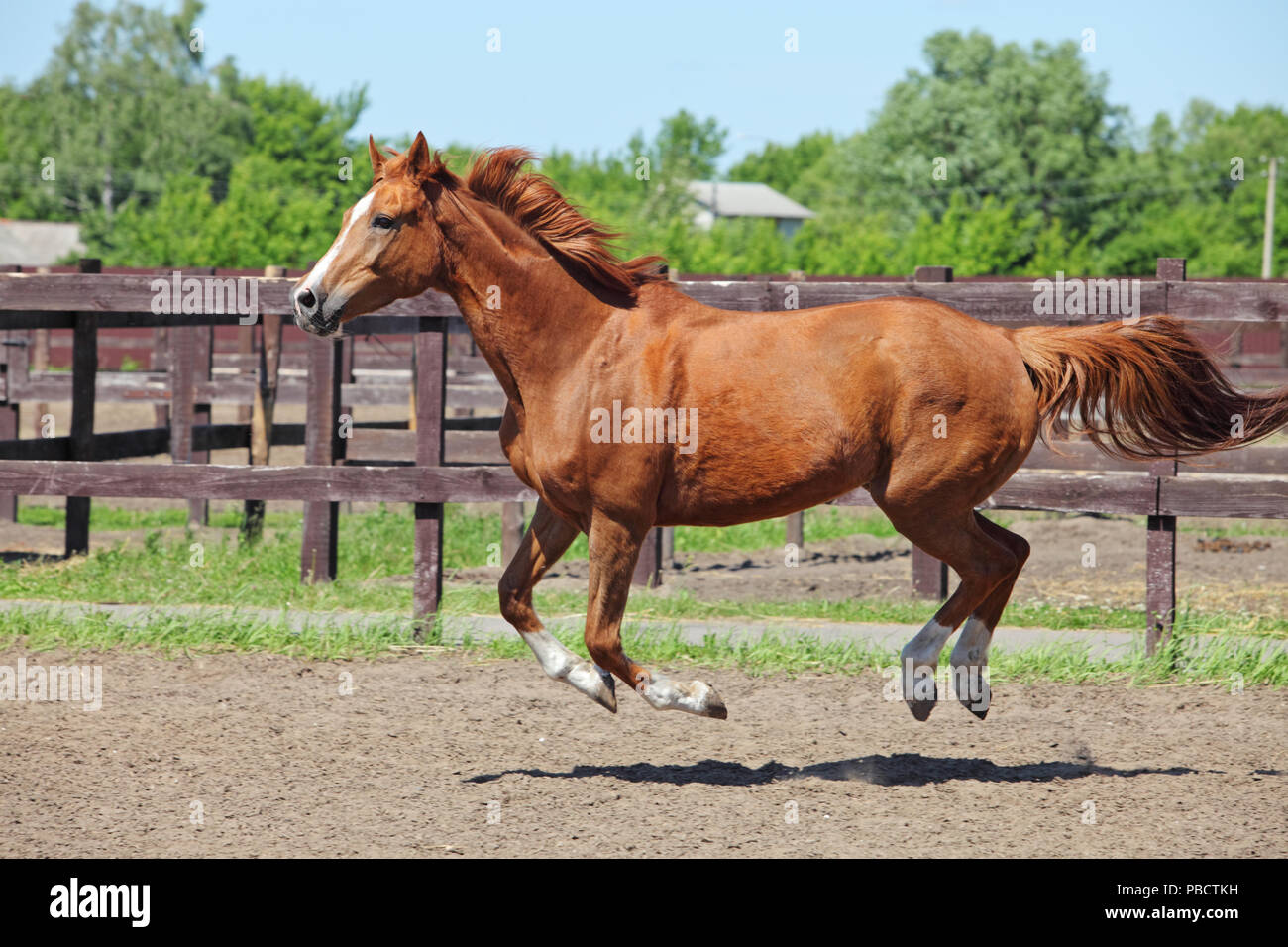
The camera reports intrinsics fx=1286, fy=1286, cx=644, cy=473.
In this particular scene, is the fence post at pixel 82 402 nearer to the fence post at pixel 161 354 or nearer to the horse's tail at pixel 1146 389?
the fence post at pixel 161 354

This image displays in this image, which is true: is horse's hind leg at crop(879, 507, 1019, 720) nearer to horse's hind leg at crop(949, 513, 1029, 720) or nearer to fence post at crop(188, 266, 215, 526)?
horse's hind leg at crop(949, 513, 1029, 720)

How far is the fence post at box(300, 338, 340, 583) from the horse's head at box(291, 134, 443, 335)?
3301mm

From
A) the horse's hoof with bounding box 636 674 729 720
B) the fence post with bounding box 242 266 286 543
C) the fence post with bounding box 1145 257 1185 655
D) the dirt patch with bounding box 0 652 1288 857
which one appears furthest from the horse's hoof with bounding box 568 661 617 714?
the fence post with bounding box 242 266 286 543

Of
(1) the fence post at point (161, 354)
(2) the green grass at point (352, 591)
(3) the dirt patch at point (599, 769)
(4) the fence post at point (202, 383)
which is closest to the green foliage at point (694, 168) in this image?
(1) the fence post at point (161, 354)

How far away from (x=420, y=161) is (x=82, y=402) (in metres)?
4.94

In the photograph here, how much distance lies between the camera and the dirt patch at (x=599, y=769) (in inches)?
161

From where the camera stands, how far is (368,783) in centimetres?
470

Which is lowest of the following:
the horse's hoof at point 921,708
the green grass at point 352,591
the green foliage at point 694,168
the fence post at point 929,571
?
the horse's hoof at point 921,708

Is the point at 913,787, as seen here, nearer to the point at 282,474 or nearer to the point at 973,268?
the point at 282,474

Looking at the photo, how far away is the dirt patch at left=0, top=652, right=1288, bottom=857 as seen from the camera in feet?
13.4

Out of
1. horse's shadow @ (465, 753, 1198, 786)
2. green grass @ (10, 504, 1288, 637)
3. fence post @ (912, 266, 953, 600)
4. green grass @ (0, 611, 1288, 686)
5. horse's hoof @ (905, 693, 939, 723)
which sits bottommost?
horse's shadow @ (465, 753, 1198, 786)

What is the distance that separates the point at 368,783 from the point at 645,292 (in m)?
2.15
